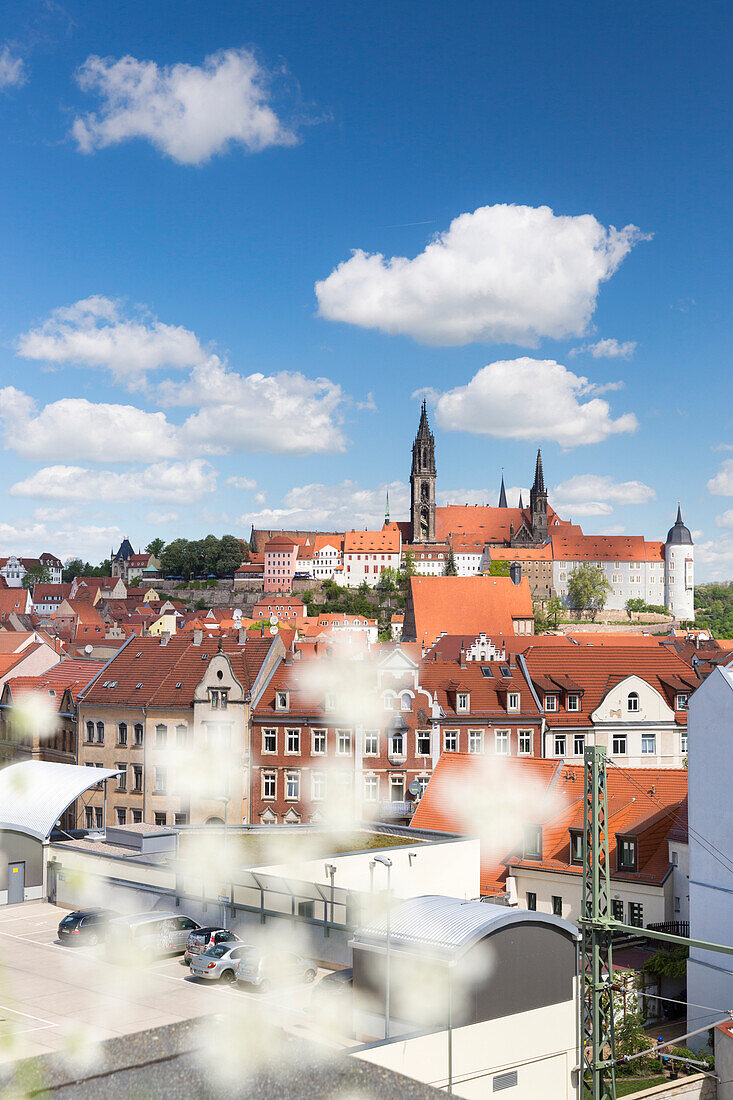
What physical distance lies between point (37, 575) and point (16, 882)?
143 m

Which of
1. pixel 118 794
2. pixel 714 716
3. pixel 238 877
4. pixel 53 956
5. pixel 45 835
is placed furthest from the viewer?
pixel 118 794

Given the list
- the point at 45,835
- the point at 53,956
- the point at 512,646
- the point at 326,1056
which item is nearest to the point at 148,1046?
the point at 326,1056

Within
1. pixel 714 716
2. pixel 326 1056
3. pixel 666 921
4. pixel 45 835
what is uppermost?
pixel 326 1056

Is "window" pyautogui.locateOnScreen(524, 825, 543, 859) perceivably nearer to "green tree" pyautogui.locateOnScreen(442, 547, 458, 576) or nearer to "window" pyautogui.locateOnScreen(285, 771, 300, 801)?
"window" pyautogui.locateOnScreen(285, 771, 300, 801)

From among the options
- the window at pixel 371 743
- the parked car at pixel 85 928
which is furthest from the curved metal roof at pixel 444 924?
the window at pixel 371 743

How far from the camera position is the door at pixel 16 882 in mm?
16531

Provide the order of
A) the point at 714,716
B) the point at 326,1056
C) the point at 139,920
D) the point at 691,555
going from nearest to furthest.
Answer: the point at 326,1056, the point at 139,920, the point at 714,716, the point at 691,555

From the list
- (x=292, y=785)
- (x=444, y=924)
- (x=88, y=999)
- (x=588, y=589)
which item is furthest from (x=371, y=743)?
(x=588, y=589)

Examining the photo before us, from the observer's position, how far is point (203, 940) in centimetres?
1127

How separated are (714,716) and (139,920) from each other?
12393 millimetres

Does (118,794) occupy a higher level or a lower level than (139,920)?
lower

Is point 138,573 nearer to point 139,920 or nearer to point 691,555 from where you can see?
point 691,555

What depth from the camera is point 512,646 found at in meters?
40.3

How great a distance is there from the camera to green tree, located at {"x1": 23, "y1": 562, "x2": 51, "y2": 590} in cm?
14893
